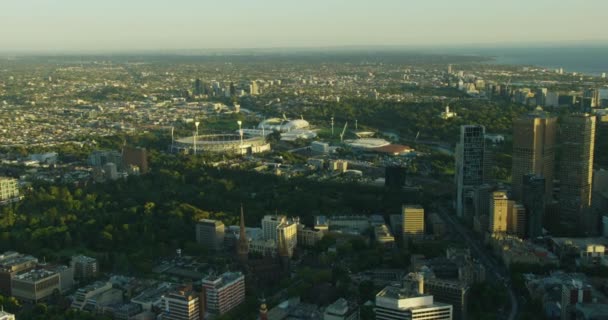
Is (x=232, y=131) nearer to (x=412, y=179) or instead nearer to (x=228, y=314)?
(x=412, y=179)

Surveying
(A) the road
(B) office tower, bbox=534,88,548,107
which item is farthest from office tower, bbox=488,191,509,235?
(B) office tower, bbox=534,88,548,107

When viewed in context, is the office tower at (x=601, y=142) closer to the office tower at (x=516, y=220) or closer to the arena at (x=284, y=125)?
the office tower at (x=516, y=220)

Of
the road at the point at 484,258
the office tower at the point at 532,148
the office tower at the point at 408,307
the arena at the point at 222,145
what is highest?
the office tower at the point at 532,148

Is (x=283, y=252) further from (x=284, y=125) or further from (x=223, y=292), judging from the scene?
(x=284, y=125)

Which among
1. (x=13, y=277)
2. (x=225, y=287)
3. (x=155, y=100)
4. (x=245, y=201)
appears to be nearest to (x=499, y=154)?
(x=245, y=201)

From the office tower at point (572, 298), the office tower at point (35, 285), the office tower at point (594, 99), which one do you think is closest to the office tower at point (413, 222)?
the office tower at point (572, 298)

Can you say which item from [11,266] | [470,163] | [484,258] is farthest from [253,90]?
[11,266]
